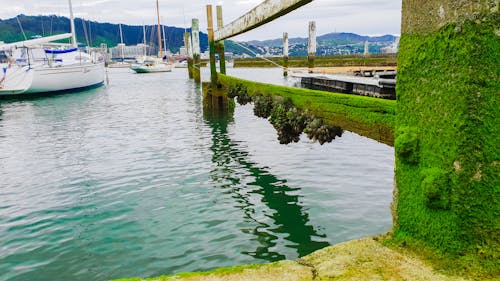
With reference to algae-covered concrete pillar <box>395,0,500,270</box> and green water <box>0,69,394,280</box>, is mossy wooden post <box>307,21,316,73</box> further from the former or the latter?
algae-covered concrete pillar <box>395,0,500,270</box>

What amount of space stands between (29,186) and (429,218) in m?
7.64

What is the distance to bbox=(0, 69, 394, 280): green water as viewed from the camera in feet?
15.3

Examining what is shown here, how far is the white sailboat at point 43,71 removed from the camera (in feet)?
86.7

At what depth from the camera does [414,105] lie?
8.09 feet

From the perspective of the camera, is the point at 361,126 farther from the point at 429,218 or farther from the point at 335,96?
the point at 429,218

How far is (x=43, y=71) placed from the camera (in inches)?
1067

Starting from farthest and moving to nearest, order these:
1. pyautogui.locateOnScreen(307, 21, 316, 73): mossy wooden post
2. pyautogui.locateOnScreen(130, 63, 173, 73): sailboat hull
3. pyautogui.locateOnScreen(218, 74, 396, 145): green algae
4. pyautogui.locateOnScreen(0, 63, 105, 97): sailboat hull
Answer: pyautogui.locateOnScreen(130, 63, 173, 73): sailboat hull < pyautogui.locateOnScreen(307, 21, 316, 73): mossy wooden post < pyautogui.locateOnScreen(0, 63, 105, 97): sailboat hull < pyautogui.locateOnScreen(218, 74, 396, 145): green algae

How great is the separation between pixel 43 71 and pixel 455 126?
3006 cm

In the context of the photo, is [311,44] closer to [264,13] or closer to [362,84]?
[362,84]

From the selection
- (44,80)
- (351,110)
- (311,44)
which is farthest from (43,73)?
(351,110)

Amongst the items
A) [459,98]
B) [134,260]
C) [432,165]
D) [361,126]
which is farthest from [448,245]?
[134,260]

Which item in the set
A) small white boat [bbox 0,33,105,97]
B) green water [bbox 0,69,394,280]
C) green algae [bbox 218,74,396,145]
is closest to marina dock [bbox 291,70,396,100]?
green water [bbox 0,69,394,280]

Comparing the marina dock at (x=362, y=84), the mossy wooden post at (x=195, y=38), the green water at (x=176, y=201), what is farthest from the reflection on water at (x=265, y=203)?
the mossy wooden post at (x=195, y=38)

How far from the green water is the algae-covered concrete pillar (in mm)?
2518
